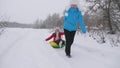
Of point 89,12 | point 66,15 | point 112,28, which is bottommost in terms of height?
point 112,28

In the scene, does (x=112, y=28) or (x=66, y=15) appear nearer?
(x=66, y=15)

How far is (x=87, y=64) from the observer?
5113 mm

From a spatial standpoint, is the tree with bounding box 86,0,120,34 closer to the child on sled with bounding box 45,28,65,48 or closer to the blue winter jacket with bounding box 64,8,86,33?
the child on sled with bounding box 45,28,65,48

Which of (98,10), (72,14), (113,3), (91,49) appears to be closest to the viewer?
(72,14)

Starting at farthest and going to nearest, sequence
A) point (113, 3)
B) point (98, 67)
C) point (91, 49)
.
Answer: point (113, 3), point (91, 49), point (98, 67)

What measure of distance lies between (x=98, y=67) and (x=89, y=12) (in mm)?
11050

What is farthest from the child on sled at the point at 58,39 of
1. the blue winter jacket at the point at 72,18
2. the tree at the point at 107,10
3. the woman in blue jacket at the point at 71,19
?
the tree at the point at 107,10

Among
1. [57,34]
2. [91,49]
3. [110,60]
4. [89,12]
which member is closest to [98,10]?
[89,12]

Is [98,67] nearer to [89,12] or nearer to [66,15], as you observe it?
[66,15]

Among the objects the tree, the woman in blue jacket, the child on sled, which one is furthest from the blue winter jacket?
the tree

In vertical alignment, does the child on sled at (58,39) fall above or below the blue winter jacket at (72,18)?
below

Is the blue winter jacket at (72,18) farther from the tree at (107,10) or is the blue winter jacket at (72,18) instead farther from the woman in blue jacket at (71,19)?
the tree at (107,10)

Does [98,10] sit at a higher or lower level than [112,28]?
higher

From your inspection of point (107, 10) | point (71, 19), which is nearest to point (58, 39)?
point (71, 19)
